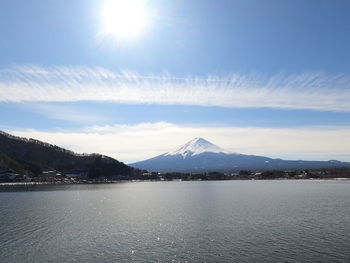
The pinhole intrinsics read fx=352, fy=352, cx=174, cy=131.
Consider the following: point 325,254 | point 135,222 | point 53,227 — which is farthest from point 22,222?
point 325,254

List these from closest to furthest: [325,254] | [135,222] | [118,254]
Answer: [325,254]
[118,254]
[135,222]

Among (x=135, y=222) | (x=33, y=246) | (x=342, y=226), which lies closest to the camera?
(x=33, y=246)

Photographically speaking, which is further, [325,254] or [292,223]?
[292,223]

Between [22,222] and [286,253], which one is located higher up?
[22,222]

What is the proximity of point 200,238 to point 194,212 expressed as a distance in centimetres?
2524

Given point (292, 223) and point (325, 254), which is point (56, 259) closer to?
point (325, 254)

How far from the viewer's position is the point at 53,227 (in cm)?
5294

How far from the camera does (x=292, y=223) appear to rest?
51.5m

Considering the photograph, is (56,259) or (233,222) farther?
(233,222)

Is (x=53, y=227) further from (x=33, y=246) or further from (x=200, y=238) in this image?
(x=200, y=238)

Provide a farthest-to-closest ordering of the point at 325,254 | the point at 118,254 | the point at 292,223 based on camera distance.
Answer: the point at 292,223
the point at 118,254
the point at 325,254

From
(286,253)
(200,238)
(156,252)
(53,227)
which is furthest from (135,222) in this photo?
(286,253)

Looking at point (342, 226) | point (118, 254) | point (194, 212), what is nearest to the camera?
point (118, 254)

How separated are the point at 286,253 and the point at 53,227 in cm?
3457
